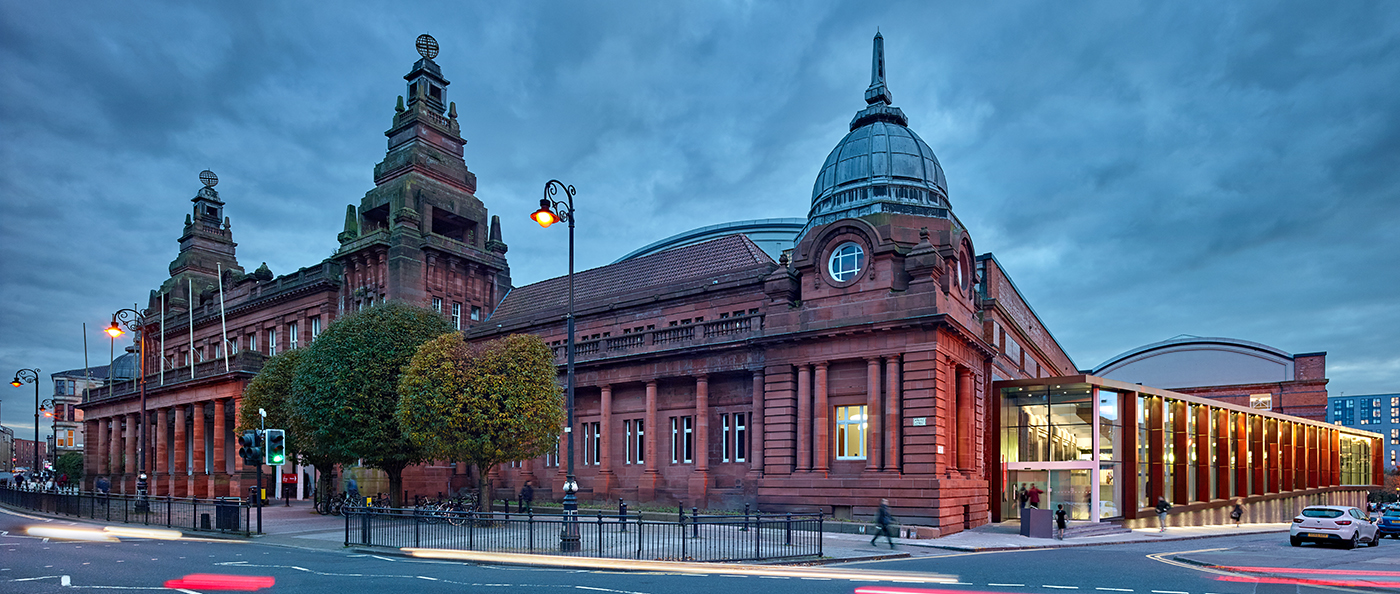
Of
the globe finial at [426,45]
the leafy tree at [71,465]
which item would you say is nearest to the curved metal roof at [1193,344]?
the globe finial at [426,45]

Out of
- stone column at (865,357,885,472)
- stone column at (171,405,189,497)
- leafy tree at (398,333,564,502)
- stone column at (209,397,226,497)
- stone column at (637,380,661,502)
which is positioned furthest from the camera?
stone column at (171,405,189,497)

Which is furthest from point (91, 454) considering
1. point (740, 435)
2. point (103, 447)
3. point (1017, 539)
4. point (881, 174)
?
point (1017, 539)

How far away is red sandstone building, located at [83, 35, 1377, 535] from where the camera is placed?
32.0 meters

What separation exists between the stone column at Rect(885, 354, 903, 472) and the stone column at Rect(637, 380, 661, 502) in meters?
12.5

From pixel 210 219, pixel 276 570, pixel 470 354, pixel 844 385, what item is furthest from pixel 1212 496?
pixel 210 219

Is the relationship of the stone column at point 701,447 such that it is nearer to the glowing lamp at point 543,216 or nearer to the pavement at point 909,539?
the pavement at point 909,539

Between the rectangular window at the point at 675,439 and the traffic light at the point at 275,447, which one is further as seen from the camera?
the rectangular window at the point at 675,439

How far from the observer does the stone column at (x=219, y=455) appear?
184 feet

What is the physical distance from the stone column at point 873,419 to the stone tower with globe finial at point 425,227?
31462mm

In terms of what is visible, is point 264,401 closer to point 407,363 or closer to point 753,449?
point 407,363

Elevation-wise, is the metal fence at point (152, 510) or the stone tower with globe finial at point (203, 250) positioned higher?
the stone tower with globe finial at point (203, 250)

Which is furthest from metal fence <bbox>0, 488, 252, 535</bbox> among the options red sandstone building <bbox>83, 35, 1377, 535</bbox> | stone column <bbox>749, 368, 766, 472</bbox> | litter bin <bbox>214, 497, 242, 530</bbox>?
stone column <bbox>749, 368, 766, 472</bbox>

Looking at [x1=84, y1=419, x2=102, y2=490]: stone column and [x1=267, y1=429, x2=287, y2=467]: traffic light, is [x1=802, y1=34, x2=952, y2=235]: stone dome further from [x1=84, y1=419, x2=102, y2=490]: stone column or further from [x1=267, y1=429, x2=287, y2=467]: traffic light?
[x1=84, y1=419, x2=102, y2=490]: stone column

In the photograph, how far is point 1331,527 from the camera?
1060 inches
